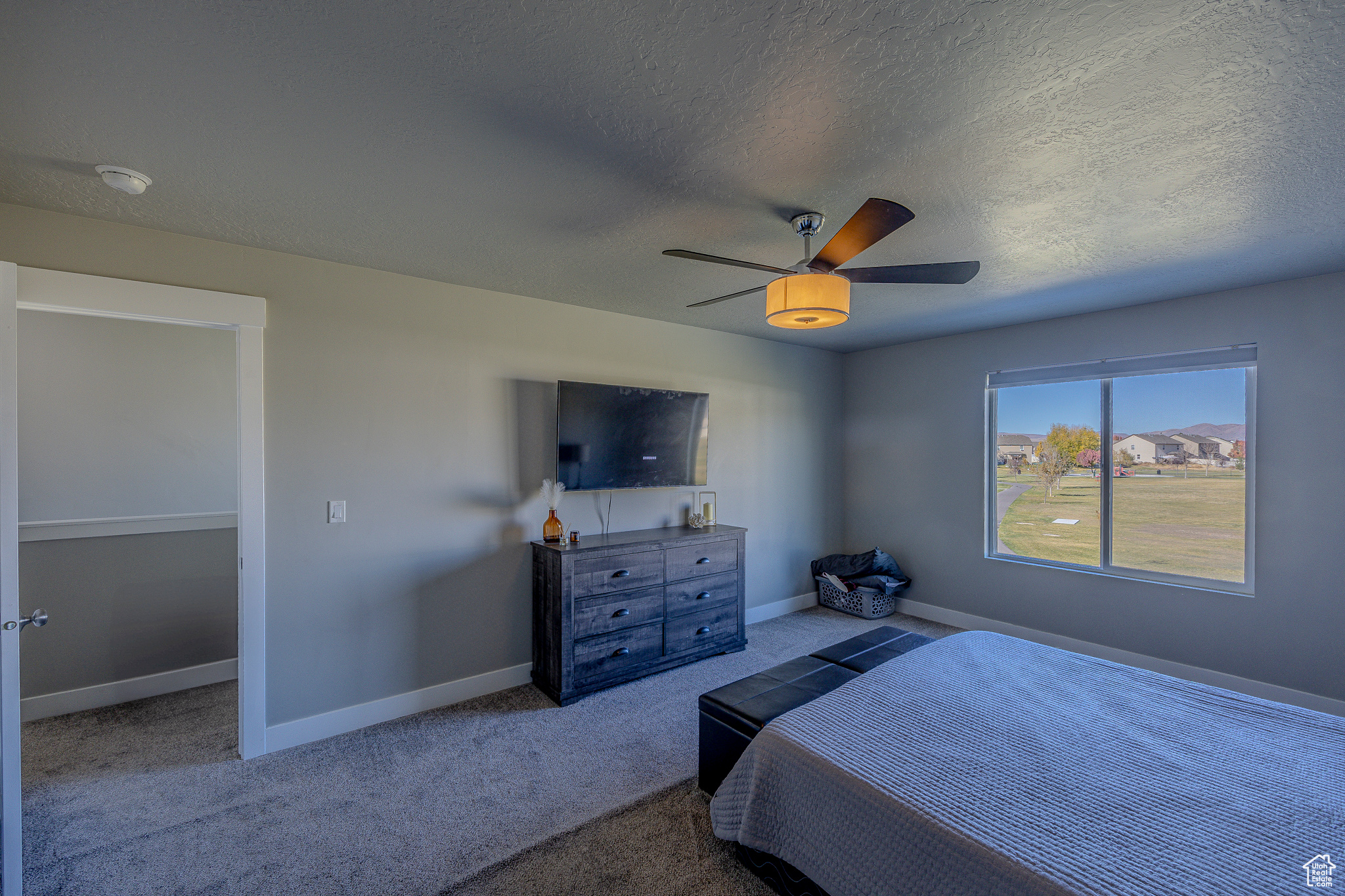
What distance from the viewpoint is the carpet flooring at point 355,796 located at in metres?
1.88

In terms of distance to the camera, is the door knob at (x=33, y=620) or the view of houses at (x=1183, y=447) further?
the view of houses at (x=1183, y=447)

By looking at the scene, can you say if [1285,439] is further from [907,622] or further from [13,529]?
[13,529]

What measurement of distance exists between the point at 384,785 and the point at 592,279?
266 cm

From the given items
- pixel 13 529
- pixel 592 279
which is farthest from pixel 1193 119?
→ pixel 13 529

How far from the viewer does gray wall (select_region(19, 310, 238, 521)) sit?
3.01 meters

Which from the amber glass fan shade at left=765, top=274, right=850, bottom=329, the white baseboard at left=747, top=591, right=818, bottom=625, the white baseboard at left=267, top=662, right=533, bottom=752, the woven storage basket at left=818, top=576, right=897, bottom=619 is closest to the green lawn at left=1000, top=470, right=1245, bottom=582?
the woven storage basket at left=818, top=576, right=897, bottom=619

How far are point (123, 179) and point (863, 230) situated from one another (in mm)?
2537

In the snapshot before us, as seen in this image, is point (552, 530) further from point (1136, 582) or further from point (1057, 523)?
point (1136, 582)

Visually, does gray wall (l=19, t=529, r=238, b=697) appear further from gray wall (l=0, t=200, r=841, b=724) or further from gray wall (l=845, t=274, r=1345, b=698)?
gray wall (l=845, t=274, r=1345, b=698)

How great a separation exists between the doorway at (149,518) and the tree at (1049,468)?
506 cm

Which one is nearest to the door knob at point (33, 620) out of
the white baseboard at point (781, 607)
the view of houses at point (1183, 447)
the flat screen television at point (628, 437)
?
the flat screen television at point (628, 437)

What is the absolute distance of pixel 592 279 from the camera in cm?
312

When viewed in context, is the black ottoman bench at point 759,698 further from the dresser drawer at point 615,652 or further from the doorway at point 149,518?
the doorway at point 149,518

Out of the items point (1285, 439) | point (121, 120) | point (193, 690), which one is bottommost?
point (193, 690)
